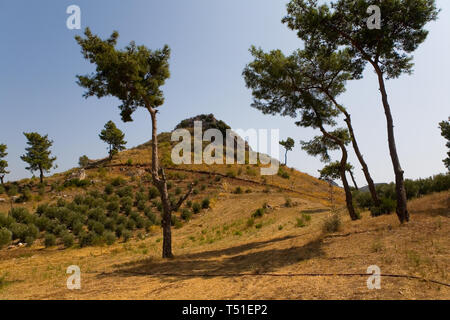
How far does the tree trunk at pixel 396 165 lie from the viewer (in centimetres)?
968

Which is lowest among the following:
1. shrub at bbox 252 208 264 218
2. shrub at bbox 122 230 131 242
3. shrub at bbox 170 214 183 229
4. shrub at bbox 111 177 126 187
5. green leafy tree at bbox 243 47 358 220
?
shrub at bbox 122 230 131 242

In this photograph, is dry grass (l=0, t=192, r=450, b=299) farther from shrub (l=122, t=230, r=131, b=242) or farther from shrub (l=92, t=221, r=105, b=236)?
shrub (l=92, t=221, r=105, b=236)

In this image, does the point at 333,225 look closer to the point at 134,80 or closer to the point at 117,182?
the point at 134,80

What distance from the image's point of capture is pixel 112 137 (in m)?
45.2

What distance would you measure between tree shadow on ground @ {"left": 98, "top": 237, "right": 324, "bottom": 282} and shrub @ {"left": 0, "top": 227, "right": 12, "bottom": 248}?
9.66m

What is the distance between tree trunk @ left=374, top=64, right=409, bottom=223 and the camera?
9.68m

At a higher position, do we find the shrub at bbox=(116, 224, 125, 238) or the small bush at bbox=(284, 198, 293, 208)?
the small bush at bbox=(284, 198, 293, 208)

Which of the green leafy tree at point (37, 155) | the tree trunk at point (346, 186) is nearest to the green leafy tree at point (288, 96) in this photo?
the tree trunk at point (346, 186)

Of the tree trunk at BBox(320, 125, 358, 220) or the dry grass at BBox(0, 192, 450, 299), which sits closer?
the dry grass at BBox(0, 192, 450, 299)

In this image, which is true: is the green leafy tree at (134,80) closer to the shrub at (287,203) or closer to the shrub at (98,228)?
the shrub at (98,228)

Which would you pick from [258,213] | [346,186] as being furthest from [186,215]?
[346,186]

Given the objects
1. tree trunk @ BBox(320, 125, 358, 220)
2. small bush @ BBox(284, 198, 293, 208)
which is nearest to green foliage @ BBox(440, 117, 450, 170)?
small bush @ BBox(284, 198, 293, 208)

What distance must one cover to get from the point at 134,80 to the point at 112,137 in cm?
3697
